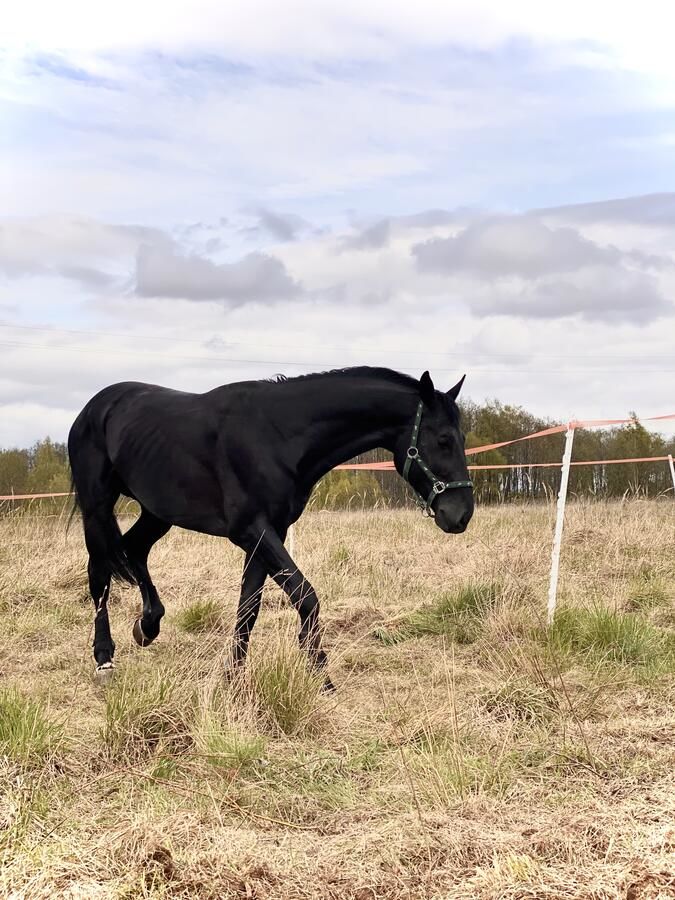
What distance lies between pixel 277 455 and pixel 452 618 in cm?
237

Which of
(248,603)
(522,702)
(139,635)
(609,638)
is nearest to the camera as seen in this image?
(522,702)

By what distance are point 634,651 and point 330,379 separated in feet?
8.89

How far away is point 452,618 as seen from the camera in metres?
7.41

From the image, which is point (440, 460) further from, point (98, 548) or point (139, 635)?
point (98, 548)

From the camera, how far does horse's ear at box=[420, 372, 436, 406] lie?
5.68 meters

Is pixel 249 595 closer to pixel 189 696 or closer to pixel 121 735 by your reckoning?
pixel 189 696

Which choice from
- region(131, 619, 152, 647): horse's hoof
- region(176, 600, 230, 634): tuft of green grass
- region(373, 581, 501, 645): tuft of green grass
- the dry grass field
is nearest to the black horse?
region(131, 619, 152, 647): horse's hoof

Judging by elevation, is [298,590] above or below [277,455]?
below

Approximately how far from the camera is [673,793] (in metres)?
3.76

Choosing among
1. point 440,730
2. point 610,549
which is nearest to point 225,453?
point 440,730

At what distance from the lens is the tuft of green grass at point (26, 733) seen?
4.02m

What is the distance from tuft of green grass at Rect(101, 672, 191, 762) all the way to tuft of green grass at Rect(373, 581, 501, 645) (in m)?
2.94

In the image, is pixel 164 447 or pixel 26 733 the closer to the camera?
pixel 26 733

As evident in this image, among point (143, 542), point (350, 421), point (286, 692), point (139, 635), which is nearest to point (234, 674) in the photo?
point (286, 692)
